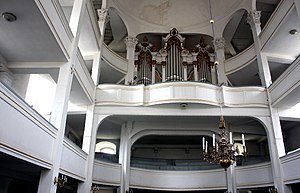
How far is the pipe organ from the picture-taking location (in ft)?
48.8

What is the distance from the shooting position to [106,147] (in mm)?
18094

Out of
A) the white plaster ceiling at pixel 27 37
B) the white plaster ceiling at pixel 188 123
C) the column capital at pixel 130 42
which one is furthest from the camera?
the column capital at pixel 130 42

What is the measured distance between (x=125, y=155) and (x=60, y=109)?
5.83 m

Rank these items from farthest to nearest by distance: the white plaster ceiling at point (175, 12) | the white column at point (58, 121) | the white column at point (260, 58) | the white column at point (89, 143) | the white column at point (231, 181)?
1. the white plaster ceiling at point (175, 12)
2. the white column at point (231, 181)
3. the white column at point (260, 58)
4. the white column at point (89, 143)
5. the white column at point (58, 121)

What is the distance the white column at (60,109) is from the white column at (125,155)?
539cm

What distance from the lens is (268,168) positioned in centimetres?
1169

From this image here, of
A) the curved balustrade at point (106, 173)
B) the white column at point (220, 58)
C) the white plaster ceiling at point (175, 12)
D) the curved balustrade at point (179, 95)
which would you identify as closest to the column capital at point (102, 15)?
the white plaster ceiling at point (175, 12)

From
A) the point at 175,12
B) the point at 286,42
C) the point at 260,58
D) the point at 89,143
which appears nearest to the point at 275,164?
the point at 260,58

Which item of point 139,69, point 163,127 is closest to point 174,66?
point 139,69

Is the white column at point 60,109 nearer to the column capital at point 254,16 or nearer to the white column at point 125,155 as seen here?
the white column at point 125,155

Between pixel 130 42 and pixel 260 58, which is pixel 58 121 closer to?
pixel 130 42

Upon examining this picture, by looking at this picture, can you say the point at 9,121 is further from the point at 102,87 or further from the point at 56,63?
the point at 102,87

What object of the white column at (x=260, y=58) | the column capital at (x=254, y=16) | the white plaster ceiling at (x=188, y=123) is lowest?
the white plaster ceiling at (x=188, y=123)

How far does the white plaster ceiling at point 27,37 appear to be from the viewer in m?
6.77
